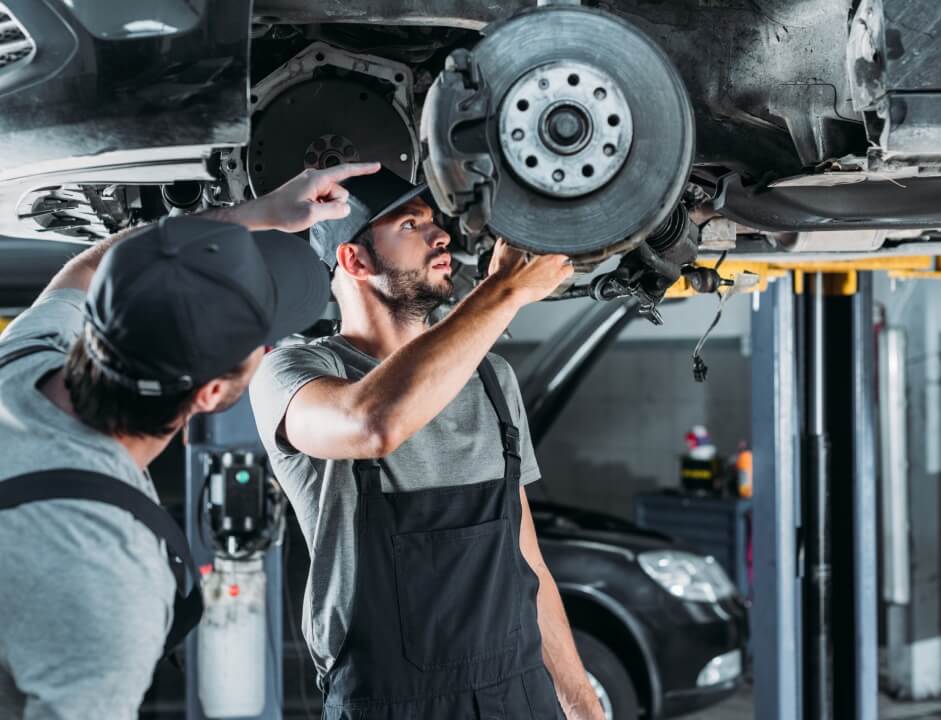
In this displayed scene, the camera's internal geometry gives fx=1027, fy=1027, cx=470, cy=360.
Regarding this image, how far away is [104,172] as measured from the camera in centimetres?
156

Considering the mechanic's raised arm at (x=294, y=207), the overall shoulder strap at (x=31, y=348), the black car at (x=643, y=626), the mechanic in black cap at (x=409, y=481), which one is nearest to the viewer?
the overall shoulder strap at (x=31, y=348)

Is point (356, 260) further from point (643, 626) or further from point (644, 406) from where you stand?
point (644, 406)

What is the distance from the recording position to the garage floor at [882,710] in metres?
4.51

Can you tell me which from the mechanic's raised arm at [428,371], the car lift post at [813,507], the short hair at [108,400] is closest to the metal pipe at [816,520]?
the car lift post at [813,507]

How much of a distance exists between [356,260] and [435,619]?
0.62 metres

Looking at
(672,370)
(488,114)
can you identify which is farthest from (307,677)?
(672,370)

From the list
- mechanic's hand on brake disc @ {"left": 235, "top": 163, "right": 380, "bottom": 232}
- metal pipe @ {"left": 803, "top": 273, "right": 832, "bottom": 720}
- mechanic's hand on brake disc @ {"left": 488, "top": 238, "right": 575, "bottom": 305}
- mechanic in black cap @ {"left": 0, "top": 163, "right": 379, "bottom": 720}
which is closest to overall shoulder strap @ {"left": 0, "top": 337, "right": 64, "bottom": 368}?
mechanic in black cap @ {"left": 0, "top": 163, "right": 379, "bottom": 720}

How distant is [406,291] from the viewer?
5.76 feet

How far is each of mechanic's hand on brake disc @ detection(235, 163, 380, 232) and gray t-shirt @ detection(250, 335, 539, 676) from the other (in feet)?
0.99

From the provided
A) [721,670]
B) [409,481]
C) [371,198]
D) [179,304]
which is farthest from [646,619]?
[179,304]

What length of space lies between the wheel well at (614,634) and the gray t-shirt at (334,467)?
203cm

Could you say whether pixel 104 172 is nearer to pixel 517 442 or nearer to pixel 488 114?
pixel 488 114

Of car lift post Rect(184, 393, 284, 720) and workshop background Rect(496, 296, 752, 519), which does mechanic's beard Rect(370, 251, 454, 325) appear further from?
workshop background Rect(496, 296, 752, 519)

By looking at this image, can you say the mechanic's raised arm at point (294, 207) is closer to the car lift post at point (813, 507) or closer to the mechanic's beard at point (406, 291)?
the mechanic's beard at point (406, 291)
